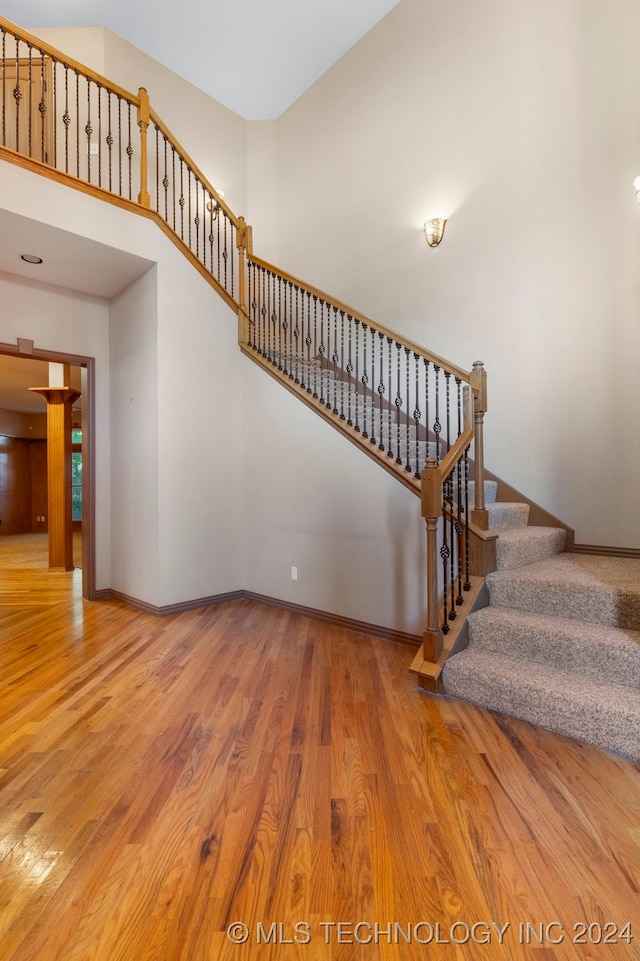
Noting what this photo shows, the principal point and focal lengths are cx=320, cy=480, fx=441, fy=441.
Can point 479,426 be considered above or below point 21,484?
above

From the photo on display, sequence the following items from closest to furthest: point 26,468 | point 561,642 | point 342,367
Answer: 1. point 561,642
2. point 342,367
3. point 26,468

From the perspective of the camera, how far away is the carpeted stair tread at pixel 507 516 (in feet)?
10.6

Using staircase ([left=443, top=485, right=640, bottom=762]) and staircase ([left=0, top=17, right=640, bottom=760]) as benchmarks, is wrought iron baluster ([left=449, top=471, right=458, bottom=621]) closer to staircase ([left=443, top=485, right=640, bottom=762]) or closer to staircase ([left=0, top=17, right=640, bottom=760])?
staircase ([left=0, top=17, right=640, bottom=760])

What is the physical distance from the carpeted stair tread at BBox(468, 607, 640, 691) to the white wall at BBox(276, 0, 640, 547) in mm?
1273

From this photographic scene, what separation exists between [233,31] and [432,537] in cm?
616

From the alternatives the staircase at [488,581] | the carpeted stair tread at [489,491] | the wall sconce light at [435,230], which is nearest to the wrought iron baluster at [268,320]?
the staircase at [488,581]

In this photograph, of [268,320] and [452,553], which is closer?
[452,553]

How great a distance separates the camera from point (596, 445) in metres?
3.36

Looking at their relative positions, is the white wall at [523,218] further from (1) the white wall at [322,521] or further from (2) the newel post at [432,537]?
(2) the newel post at [432,537]

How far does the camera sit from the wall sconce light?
13.7 feet

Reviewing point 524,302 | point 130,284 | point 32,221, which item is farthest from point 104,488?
point 524,302

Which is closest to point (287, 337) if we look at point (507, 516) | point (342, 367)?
point (342, 367)

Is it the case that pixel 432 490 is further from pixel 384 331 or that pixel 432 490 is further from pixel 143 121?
pixel 143 121

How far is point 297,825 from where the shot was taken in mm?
1528
